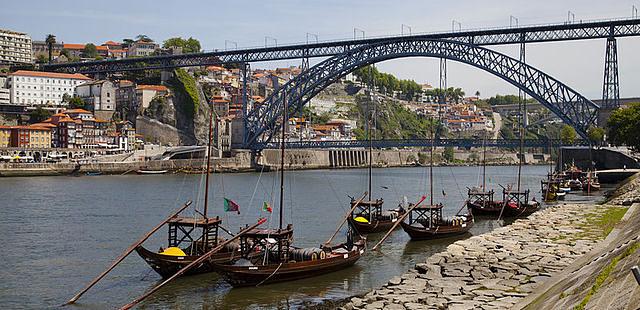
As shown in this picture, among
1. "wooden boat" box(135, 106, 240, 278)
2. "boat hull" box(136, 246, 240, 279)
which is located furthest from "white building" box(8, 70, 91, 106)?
"boat hull" box(136, 246, 240, 279)

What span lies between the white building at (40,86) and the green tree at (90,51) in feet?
87.6

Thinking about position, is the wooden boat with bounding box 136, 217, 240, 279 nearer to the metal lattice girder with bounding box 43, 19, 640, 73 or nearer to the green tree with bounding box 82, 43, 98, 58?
the metal lattice girder with bounding box 43, 19, 640, 73

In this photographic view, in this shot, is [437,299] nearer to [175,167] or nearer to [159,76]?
[175,167]

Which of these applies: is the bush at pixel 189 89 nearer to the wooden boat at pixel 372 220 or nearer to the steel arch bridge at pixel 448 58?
the steel arch bridge at pixel 448 58

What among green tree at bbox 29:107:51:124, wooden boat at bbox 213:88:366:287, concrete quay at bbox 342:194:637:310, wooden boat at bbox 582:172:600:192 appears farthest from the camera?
green tree at bbox 29:107:51:124

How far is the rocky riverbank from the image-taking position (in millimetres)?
17344

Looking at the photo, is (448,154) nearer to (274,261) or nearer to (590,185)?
(590,185)

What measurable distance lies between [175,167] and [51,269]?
2581 inches

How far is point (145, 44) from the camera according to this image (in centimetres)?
13975

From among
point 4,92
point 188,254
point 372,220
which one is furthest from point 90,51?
point 188,254

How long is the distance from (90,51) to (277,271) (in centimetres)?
12889

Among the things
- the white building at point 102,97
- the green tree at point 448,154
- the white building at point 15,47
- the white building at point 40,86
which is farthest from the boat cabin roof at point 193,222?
the green tree at point 448,154

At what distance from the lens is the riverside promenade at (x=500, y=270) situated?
17.0 m

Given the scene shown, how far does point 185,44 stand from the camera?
144 m
